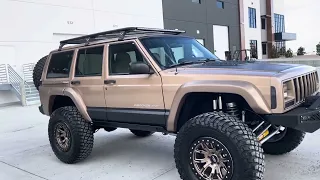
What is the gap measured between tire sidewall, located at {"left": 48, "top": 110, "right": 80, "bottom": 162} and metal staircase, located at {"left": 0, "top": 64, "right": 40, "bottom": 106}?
9268mm

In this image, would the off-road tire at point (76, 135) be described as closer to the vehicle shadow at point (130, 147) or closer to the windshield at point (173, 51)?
the vehicle shadow at point (130, 147)

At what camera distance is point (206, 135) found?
12.0 feet

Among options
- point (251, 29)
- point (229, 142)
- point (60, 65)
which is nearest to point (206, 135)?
point (229, 142)

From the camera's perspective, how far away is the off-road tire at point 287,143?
4.90m

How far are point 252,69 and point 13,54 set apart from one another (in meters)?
15.0

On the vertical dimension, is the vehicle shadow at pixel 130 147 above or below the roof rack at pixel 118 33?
below

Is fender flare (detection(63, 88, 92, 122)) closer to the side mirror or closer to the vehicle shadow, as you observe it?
the vehicle shadow

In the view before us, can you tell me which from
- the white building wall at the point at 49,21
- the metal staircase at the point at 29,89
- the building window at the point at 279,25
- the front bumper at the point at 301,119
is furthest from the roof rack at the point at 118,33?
the building window at the point at 279,25

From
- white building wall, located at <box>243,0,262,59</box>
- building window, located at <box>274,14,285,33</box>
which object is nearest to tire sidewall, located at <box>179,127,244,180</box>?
white building wall, located at <box>243,0,262,59</box>

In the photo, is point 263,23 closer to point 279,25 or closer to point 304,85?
point 279,25

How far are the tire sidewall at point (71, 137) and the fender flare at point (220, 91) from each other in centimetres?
185

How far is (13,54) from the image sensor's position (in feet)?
52.6

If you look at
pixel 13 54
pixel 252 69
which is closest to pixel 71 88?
pixel 252 69

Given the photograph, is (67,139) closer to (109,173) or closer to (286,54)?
(109,173)
